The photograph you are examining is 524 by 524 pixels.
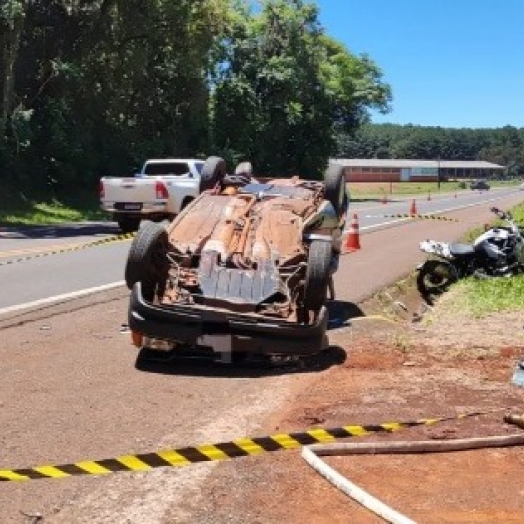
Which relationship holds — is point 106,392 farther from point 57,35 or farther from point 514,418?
point 57,35

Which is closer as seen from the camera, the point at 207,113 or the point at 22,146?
the point at 22,146

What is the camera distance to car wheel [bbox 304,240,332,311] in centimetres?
741

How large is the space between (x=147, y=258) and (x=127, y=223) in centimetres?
1511

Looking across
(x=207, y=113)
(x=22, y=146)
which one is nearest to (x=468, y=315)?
(x=22, y=146)

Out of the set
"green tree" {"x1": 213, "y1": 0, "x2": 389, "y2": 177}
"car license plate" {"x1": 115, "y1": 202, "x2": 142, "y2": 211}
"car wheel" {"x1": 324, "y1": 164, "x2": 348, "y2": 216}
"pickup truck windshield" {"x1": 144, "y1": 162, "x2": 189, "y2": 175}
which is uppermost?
"green tree" {"x1": 213, "y1": 0, "x2": 389, "y2": 177}

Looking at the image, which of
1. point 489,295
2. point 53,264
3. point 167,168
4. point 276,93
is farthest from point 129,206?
point 276,93

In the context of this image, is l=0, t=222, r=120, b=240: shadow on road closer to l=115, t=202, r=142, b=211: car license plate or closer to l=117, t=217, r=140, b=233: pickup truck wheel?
l=117, t=217, r=140, b=233: pickup truck wheel

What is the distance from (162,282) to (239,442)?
283cm

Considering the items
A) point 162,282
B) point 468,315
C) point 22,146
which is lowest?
point 468,315

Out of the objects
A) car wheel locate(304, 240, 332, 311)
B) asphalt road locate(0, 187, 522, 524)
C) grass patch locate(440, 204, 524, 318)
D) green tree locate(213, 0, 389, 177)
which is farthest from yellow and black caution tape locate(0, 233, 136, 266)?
green tree locate(213, 0, 389, 177)

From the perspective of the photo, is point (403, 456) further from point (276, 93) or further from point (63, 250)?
point (276, 93)

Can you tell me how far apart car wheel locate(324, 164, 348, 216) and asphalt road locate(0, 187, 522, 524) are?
181 centimetres

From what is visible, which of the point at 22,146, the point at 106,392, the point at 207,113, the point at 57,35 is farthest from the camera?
the point at 207,113

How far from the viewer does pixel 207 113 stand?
131 feet
